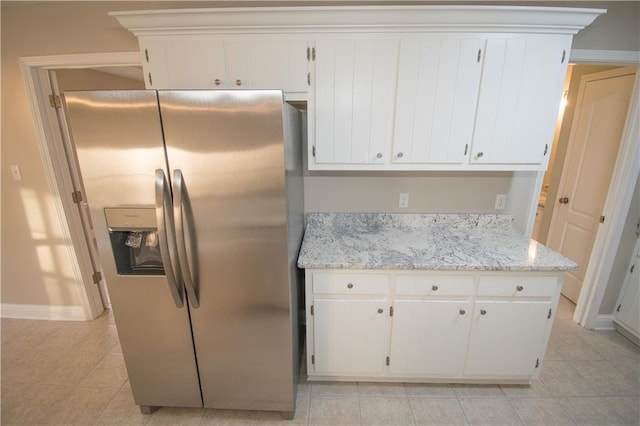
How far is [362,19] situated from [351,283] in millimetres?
1480

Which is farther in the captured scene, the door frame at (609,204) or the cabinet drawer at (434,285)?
the door frame at (609,204)

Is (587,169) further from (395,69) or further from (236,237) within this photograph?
(236,237)

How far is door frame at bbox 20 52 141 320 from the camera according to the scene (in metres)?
1.86

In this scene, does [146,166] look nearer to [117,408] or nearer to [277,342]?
[277,342]

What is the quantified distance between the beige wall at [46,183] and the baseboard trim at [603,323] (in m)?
1.44

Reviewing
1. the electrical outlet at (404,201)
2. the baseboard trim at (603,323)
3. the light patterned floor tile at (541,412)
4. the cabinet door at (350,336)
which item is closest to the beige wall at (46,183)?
the electrical outlet at (404,201)

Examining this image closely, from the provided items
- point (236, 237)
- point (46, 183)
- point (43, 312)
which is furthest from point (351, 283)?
point (43, 312)

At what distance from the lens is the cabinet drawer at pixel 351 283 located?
5.03 feet

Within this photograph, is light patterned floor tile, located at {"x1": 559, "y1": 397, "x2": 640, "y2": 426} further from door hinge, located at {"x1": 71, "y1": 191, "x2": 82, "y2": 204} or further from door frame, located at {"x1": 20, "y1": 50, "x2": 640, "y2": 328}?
door hinge, located at {"x1": 71, "y1": 191, "x2": 82, "y2": 204}

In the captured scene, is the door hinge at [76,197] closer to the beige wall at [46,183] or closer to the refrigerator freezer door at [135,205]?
the beige wall at [46,183]

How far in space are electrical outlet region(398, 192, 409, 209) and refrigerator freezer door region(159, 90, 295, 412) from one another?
1138mm

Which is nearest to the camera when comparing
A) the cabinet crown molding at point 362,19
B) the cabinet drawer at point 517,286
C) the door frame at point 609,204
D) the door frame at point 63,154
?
the cabinet crown molding at point 362,19

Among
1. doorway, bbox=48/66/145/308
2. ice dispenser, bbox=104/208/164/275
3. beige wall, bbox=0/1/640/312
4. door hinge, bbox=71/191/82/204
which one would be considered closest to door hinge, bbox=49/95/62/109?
doorway, bbox=48/66/145/308

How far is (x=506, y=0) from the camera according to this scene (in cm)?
163
